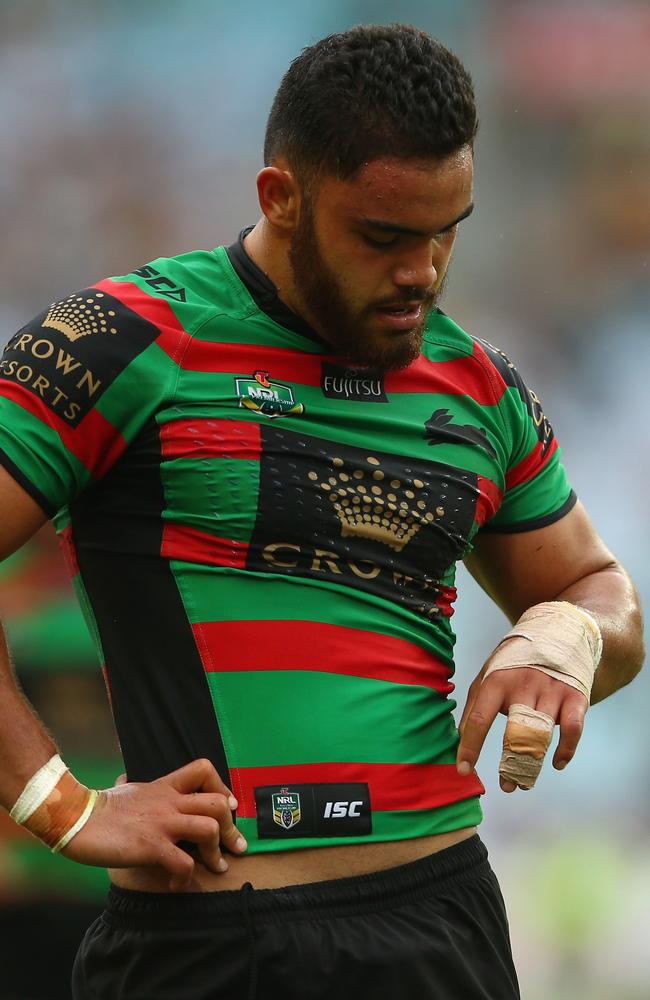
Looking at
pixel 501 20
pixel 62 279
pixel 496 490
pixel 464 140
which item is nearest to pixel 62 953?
pixel 62 279

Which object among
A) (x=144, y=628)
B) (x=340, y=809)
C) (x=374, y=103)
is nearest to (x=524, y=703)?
(x=340, y=809)

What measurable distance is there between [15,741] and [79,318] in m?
0.54

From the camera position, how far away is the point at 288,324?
6.21 feet

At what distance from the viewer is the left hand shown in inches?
67.9

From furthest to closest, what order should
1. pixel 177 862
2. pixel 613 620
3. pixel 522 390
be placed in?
1. pixel 522 390
2. pixel 613 620
3. pixel 177 862

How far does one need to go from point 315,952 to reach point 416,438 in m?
0.72

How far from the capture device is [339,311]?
1.86 meters

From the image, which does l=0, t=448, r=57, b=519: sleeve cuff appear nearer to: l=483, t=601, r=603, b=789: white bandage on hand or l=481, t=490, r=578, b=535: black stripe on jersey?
l=483, t=601, r=603, b=789: white bandage on hand

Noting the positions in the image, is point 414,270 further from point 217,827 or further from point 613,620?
point 217,827

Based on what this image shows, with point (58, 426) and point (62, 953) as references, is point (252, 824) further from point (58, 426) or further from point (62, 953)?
point (62, 953)

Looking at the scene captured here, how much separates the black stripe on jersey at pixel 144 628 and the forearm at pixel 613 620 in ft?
2.07

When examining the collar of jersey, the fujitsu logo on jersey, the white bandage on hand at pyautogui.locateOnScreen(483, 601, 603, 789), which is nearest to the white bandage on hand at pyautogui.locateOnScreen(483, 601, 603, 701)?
the white bandage on hand at pyautogui.locateOnScreen(483, 601, 603, 789)

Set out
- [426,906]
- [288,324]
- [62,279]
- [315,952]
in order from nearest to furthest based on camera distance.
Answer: [315,952], [426,906], [288,324], [62,279]

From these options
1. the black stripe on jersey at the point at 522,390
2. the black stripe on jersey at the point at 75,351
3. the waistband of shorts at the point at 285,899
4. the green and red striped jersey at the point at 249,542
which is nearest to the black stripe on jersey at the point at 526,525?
the black stripe on jersey at the point at 522,390
